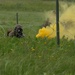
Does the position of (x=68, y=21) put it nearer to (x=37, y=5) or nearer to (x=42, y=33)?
(x=42, y=33)

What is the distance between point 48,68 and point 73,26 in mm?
7977

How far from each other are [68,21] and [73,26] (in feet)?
2.71

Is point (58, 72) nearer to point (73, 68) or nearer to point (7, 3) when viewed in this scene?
point (73, 68)

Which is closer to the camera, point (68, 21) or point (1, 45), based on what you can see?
point (1, 45)

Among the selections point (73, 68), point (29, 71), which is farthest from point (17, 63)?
point (73, 68)

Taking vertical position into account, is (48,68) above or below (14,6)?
below

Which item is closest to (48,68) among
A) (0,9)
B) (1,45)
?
(1,45)

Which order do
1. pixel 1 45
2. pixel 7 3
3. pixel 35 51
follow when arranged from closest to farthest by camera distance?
pixel 35 51, pixel 1 45, pixel 7 3

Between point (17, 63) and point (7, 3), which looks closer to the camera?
point (17, 63)

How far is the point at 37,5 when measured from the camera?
154 ft

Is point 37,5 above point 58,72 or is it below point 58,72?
above

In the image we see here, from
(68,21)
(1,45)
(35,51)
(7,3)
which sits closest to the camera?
(35,51)

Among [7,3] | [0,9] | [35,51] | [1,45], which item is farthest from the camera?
[7,3]

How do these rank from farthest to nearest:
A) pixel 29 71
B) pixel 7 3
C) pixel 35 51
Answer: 1. pixel 7 3
2. pixel 35 51
3. pixel 29 71
